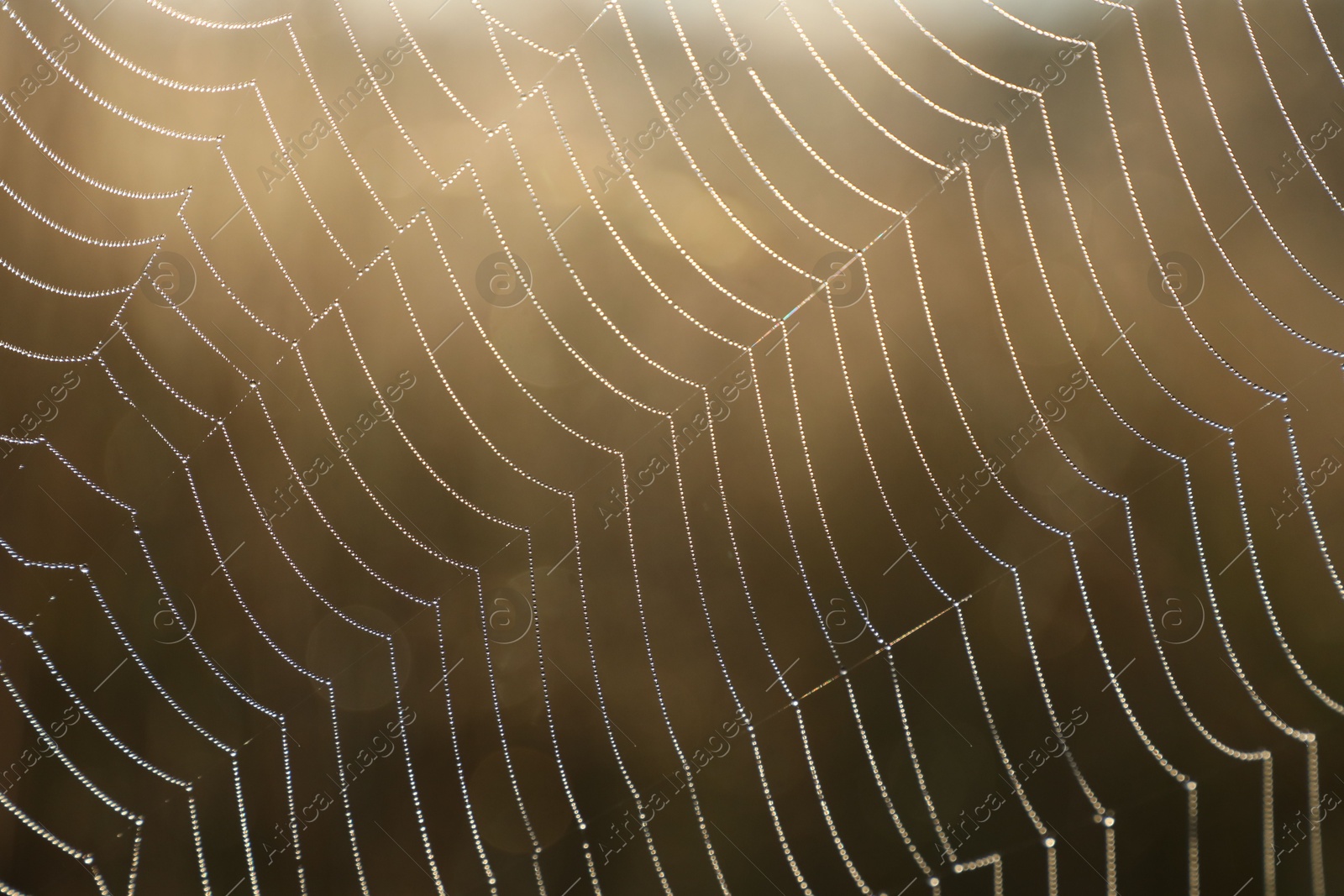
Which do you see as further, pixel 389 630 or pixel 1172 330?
pixel 389 630

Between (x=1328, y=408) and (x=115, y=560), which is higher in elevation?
(x=115, y=560)

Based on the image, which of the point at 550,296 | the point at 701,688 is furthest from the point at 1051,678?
the point at 550,296

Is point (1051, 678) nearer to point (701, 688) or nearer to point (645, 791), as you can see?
point (701, 688)

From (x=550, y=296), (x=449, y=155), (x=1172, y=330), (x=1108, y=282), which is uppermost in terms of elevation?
(x=449, y=155)

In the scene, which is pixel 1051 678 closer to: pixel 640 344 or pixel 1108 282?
pixel 1108 282

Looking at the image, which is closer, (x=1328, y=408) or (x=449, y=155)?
(x=1328, y=408)

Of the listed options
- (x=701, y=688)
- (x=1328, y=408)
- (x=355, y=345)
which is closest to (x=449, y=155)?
(x=355, y=345)
